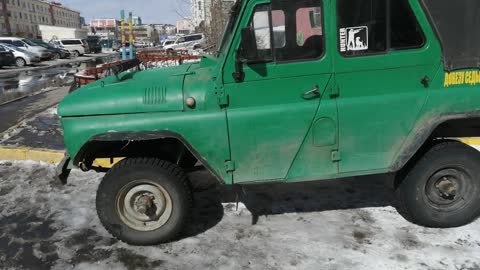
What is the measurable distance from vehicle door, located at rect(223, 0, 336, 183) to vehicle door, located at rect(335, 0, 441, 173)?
0.19 meters

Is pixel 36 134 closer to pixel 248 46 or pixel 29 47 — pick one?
pixel 248 46

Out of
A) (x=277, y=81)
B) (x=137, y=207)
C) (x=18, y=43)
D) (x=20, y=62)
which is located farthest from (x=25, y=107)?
(x=18, y=43)

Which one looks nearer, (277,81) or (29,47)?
(277,81)

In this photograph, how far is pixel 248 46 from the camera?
342cm

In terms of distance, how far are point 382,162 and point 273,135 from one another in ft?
3.41

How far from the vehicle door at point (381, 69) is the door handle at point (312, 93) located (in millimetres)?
197

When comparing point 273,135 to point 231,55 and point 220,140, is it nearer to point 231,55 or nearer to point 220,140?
point 220,140

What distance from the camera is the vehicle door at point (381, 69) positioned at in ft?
11.9

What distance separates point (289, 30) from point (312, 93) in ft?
1.89

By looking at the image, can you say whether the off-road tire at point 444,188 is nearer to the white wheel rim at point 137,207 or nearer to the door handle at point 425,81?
the door handle at point 425,81

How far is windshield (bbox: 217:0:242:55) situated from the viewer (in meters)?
3.72

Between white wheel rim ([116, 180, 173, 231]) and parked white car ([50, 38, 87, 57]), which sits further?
parked white car ([50, 38, 87, 57])

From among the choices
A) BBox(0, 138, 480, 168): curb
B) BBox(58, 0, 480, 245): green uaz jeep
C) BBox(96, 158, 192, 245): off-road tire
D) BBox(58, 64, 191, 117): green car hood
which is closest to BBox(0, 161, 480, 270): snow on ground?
BBox(96, 158, 192, 245): off-road tire

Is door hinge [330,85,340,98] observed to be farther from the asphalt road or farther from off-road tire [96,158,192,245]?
the asphalt road
